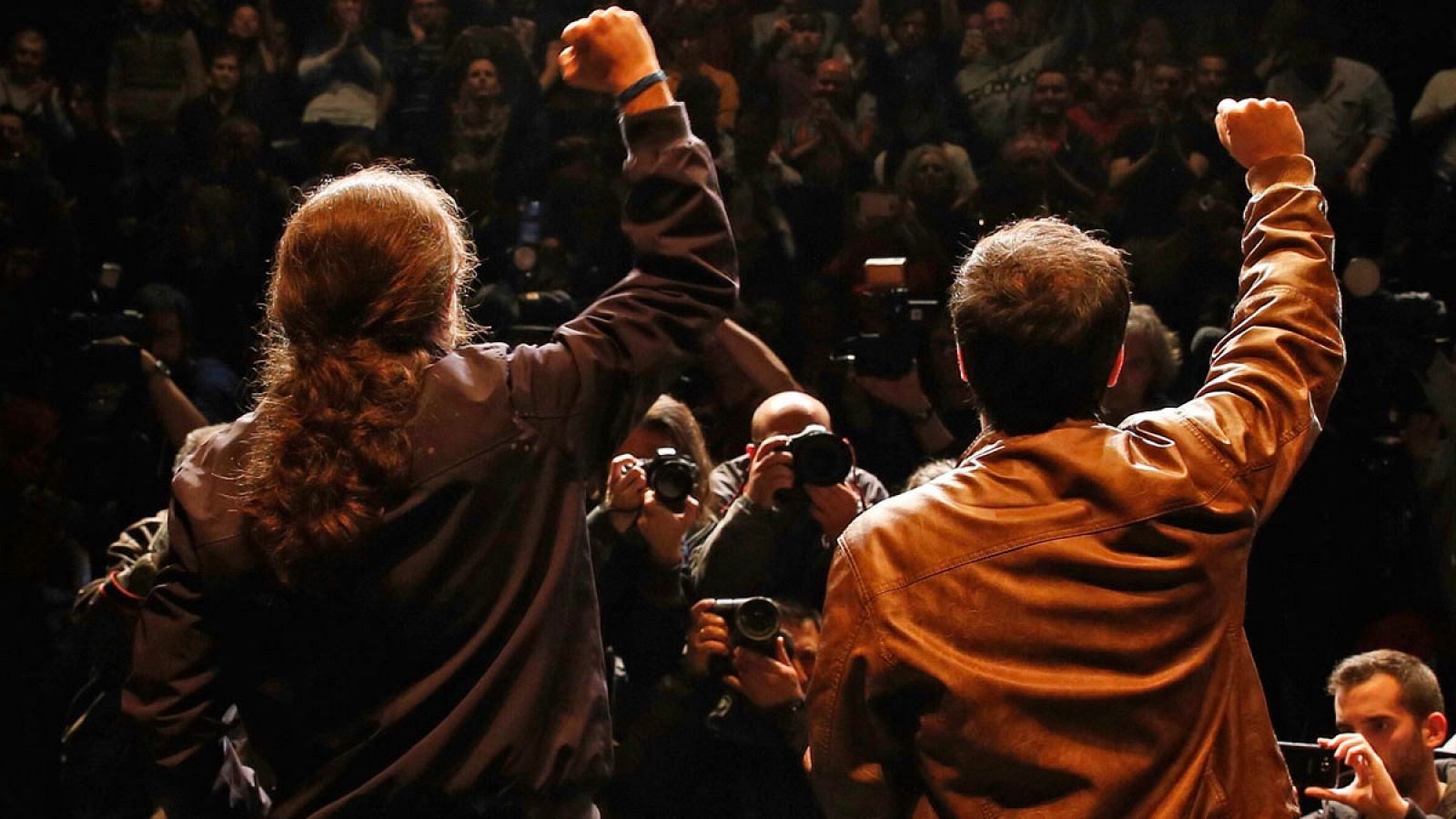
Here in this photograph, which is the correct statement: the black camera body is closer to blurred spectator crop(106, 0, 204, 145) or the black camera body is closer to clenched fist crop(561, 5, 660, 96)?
clenched fist crop(561, 5, 660, 96)

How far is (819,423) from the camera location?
12.0 ft

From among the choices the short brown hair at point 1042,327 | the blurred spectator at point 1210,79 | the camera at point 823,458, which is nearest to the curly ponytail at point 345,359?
the short brown hair at point 1042,327

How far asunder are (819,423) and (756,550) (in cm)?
48

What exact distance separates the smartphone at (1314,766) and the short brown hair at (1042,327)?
51.5 inches

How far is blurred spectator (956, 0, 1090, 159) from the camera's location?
6.11m

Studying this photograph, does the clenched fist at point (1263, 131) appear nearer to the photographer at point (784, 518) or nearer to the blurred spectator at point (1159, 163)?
the photographer at point (784, 518)

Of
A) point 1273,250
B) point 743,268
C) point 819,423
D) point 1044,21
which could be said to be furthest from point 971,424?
point 1044,21

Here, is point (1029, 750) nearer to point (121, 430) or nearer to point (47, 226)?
point (121, 430)

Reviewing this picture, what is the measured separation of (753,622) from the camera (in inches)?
114

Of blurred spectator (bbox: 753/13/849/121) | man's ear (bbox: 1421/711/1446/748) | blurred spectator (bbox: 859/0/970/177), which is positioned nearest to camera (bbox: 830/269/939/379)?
man's ear (bbox: 1421/711/1446/748)

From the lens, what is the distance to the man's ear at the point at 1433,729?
2832 mm

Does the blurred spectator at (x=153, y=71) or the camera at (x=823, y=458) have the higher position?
the camera at (x=823, y=458)

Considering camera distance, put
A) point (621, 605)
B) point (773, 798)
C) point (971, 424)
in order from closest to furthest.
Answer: point (773, 798), point (621, 605), point (971, 424)

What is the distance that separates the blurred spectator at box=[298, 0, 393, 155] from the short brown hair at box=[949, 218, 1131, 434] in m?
5.29
